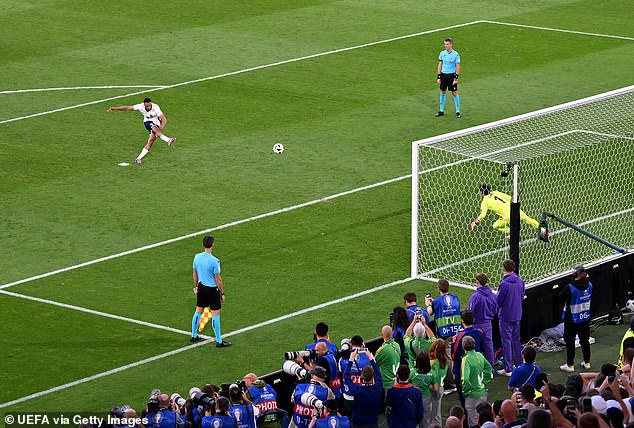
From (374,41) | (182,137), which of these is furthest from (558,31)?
(182,137)

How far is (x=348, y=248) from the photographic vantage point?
22766mm

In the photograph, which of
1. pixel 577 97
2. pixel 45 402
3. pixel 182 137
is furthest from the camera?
pixel 577 97

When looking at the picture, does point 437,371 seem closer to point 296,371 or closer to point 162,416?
point 296,371

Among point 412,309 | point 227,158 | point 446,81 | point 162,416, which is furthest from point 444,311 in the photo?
point 446,81

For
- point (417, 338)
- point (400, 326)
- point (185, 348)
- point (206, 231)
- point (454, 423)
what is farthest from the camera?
point (206, 231)

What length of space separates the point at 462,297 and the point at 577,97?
10947 millimetres

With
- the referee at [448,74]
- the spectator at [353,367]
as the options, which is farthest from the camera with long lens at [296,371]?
the referee at [448,74]

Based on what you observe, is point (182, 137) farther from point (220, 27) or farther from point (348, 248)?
point (220, 27)

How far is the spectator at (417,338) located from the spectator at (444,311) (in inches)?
38.0

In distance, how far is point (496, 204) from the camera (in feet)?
74.4

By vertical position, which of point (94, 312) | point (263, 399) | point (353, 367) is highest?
point (353, 367)

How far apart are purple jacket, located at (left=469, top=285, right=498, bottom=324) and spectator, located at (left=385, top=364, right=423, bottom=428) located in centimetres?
280

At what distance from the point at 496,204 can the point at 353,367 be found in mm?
7769

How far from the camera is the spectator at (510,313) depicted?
1800 centimetres
